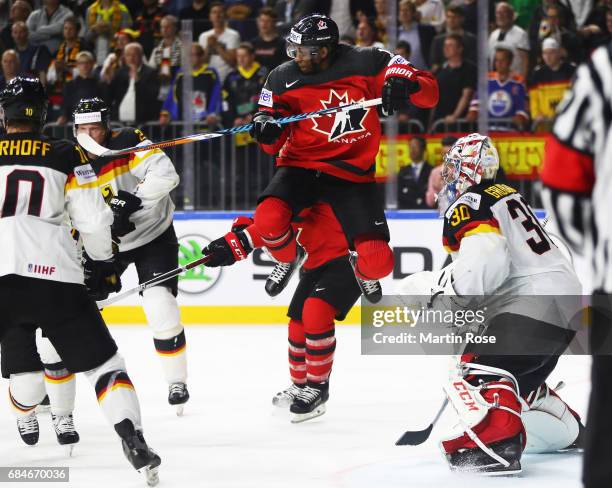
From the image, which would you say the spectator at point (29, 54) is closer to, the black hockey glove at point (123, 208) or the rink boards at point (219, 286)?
the rink boards at point (219, 286)

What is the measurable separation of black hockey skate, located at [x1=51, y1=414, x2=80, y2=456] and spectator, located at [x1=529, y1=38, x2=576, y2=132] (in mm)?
4043

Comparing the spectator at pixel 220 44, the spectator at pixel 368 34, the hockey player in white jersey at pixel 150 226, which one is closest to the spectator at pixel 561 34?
the spectator at pixel 368 34

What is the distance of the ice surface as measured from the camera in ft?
11.4

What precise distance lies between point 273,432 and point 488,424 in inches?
45.2

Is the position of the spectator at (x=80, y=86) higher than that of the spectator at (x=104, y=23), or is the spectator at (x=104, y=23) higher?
the spectator at (x=104, y=23)

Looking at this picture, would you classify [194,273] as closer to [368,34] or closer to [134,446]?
[368,34]

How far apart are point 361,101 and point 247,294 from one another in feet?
10.0

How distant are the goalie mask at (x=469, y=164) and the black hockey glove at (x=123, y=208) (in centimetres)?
138

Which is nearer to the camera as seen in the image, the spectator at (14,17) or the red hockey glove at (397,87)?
the red hockey glove at (397,87)

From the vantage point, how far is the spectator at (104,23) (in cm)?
848

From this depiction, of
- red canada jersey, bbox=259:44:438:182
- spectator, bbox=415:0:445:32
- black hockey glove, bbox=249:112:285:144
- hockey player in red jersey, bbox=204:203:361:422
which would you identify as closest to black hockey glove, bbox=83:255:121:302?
hockey player in red jersey, bbox=204:203:361:422

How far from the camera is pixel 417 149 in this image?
722cm

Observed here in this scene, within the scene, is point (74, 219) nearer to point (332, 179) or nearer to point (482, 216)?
point (482, 216)

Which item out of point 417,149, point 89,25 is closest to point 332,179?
point 417,149
